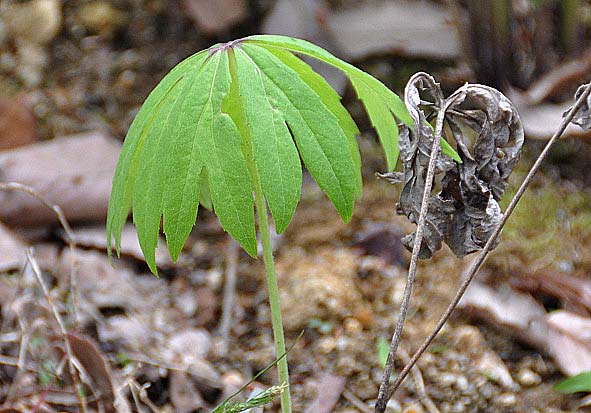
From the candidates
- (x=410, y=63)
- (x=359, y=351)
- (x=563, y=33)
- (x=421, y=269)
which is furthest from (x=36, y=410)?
(x=563, y=33)

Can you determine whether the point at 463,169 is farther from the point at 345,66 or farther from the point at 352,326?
the point at 352,326

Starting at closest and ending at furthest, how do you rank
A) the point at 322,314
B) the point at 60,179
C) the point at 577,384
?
the point at 577,384 → the point at 322,314 → the point at 60,179

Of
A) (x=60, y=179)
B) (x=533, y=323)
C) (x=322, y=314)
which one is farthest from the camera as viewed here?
(x=60, y=179)

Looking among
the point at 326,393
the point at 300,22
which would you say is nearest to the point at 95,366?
the point at 326,393

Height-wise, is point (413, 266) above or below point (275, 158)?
below

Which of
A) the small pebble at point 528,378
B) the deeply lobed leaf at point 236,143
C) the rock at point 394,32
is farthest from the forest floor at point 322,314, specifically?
the deeply lobed leaf at point 236,143

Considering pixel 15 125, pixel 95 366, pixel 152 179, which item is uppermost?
pixel 152 179

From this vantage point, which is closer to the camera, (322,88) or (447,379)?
(322,88)

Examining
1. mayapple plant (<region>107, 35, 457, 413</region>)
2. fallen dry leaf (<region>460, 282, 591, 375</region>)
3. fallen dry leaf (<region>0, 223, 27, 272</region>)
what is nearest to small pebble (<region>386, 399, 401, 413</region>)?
fallen dry leaf (<region>460, 282, 591, 375</region>)
